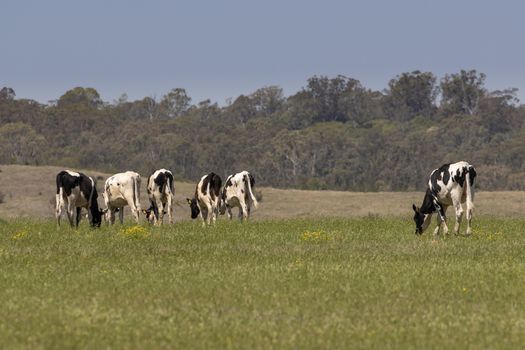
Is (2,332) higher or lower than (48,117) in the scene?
lower

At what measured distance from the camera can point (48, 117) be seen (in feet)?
468

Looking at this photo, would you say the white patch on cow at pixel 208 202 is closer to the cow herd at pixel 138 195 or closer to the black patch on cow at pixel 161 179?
the cow herd at pixel 138 195

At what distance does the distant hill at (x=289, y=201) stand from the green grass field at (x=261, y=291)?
39.0m

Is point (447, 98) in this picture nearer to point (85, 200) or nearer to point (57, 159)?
point (57, 159)

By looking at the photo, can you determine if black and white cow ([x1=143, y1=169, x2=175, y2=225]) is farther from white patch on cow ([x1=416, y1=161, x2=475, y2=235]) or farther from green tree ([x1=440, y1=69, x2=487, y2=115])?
green tree ([x1=440, y1=69, x2=487, y2=115])

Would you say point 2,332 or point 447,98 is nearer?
point 2,332

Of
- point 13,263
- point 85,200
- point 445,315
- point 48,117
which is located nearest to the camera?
point 445,315

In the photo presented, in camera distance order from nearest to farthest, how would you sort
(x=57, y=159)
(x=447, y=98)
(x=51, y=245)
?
(x=51, y=245) → (x=57, y=159) → (x=447, y=98)

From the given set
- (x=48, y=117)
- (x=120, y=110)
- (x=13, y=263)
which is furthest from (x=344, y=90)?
(x=13, y=263)

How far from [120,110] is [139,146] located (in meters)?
29.4

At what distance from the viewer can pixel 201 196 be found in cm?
3722

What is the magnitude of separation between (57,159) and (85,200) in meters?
92.3

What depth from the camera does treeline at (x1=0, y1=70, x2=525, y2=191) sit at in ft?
392

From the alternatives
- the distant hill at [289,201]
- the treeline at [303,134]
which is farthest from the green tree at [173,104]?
the distant hill at [289,201]
